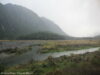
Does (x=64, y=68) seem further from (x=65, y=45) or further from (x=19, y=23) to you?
(x=19, y=23)

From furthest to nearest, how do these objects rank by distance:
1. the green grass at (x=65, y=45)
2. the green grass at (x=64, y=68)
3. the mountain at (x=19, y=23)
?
the green grass at (x=65, y=45)
the mountain at (x=19, y=23)
the green grass at (x=64, y=68)

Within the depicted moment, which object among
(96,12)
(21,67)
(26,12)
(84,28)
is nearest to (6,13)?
(26,12)

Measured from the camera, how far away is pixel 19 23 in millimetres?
9789

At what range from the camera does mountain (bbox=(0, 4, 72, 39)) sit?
9184mm

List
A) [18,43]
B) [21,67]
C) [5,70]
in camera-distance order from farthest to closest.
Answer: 1. [18,43]
2. [21,67]
3. [5,70]

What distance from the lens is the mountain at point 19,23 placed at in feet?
30.1

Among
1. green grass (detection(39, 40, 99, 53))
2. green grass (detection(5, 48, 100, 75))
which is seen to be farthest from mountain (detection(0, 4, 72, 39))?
green grass (detection(5, 48, 100, 75))

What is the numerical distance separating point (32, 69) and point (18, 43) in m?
2.69

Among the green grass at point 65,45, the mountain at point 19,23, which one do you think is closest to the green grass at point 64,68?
the green grass at point 65,45

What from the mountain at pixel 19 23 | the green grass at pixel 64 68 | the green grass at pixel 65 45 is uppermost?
the mountain at pixel 19 23

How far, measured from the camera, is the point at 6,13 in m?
9.25

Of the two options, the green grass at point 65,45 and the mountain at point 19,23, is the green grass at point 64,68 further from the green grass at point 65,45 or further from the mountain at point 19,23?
the mountain at point 19,23

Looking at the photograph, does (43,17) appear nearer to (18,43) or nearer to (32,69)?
(18,43)

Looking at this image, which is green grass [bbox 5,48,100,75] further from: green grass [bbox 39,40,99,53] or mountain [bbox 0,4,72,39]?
mountain [bbox 0,4,72,39]
